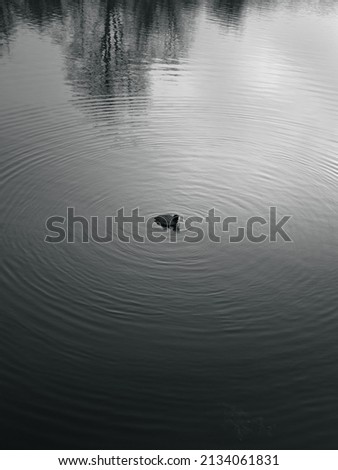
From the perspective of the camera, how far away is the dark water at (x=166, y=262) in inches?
722

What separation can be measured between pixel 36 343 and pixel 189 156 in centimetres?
2011

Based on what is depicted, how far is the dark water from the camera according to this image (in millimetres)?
18344

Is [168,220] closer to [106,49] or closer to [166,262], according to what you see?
[166,262]

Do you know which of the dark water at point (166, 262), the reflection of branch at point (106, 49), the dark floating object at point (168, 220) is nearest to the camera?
the dark water at point (166, 262)

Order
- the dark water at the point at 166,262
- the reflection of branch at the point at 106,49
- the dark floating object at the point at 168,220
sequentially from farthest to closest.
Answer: the reflection of branch at the point at 106,49 → the dark floating object at the point at 168,220 → the dark water at the point at 166,262

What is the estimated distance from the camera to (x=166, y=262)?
25.7m

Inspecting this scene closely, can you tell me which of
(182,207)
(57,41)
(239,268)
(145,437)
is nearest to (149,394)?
(145,437)

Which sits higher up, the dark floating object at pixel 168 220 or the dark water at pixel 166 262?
the dark floating object at pixel 168 220

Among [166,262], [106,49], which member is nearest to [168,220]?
[166,262]

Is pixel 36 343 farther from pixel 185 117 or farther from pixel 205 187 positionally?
pixel 185 117

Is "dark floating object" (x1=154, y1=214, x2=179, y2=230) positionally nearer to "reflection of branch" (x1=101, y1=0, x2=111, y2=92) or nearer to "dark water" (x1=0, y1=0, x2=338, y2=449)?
"dark water" (x1=0, y1=0, x2=338, y2=449)

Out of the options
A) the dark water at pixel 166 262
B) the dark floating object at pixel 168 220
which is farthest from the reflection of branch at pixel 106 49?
the dark floating object at pixel 168 220

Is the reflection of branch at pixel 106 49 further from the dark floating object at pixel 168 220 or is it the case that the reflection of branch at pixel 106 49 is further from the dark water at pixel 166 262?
the dark floating object at pixel 168 220
